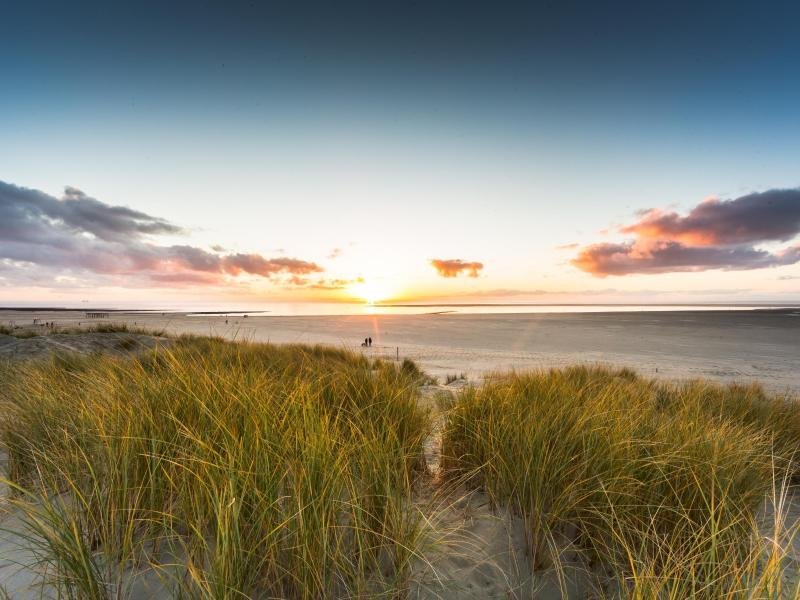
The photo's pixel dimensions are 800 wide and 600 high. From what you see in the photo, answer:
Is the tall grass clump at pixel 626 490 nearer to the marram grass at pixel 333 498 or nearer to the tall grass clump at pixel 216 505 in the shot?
the marram grass at pixel 333 498

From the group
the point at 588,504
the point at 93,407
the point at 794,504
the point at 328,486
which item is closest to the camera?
the point at 328,486

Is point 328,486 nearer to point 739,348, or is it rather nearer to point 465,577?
point 465,577

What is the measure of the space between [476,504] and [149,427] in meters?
2.19

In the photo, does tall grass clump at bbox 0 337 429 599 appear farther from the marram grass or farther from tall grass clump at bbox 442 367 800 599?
tall grass clump at bbox 442 367 800 599

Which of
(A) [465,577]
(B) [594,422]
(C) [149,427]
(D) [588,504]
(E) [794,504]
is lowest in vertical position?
(E) [794,504]

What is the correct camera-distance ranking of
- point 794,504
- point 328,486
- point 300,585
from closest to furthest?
1. point 300,585
2. point 328,486
3. point 794,504

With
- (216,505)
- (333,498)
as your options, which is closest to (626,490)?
(333,498)

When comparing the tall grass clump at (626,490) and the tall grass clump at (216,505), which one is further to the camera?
the tall grass clump at (626,490)

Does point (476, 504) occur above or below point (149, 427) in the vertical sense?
below

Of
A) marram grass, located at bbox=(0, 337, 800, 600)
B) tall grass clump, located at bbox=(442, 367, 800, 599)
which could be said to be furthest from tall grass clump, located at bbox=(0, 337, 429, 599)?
tall grass clump, located at bbox=(442, 367, 800, 599)

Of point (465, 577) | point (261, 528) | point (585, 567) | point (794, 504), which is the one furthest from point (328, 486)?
point (794, 504)

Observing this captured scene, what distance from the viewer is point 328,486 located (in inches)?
73.5

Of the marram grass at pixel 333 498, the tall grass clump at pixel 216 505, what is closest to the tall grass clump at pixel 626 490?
the marram grass at pixel 333 498

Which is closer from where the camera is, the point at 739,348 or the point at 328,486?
the point at 328,486
